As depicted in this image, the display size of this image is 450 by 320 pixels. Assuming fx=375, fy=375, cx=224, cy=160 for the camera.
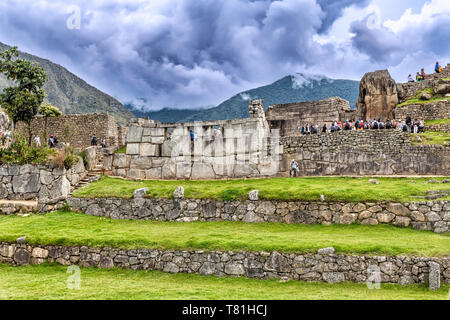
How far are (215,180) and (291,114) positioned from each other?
55.0 feet

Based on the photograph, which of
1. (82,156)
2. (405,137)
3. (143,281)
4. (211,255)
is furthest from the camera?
(405,137)

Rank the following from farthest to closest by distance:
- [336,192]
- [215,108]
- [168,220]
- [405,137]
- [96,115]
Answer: [215,108] < [96,115] < [405,137] < [168,220] < [336,192]

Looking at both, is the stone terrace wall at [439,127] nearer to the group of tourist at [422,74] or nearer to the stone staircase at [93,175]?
the group of tourist at [422,74]

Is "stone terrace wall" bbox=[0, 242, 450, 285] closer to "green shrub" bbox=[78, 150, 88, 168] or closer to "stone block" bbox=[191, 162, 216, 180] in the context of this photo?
"green shrub" bbox=[78, 150, 88, 168]

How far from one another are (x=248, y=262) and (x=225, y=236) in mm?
1615

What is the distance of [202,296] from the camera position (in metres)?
8.46

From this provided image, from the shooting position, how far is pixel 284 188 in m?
15.4

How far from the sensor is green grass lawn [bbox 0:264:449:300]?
27.9 feet

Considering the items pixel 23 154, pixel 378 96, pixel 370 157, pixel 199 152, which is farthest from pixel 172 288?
pixel 378 96

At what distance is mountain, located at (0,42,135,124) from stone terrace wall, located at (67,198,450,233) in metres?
57.6

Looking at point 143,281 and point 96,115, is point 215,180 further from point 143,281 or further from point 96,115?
point 96,115

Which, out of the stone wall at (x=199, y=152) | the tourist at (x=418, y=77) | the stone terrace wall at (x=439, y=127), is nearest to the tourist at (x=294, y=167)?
the stone wall at (x=199, y=152)

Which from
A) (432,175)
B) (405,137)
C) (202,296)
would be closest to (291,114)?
(405,137)

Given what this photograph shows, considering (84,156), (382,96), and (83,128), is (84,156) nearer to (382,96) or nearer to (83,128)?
(83,128)
